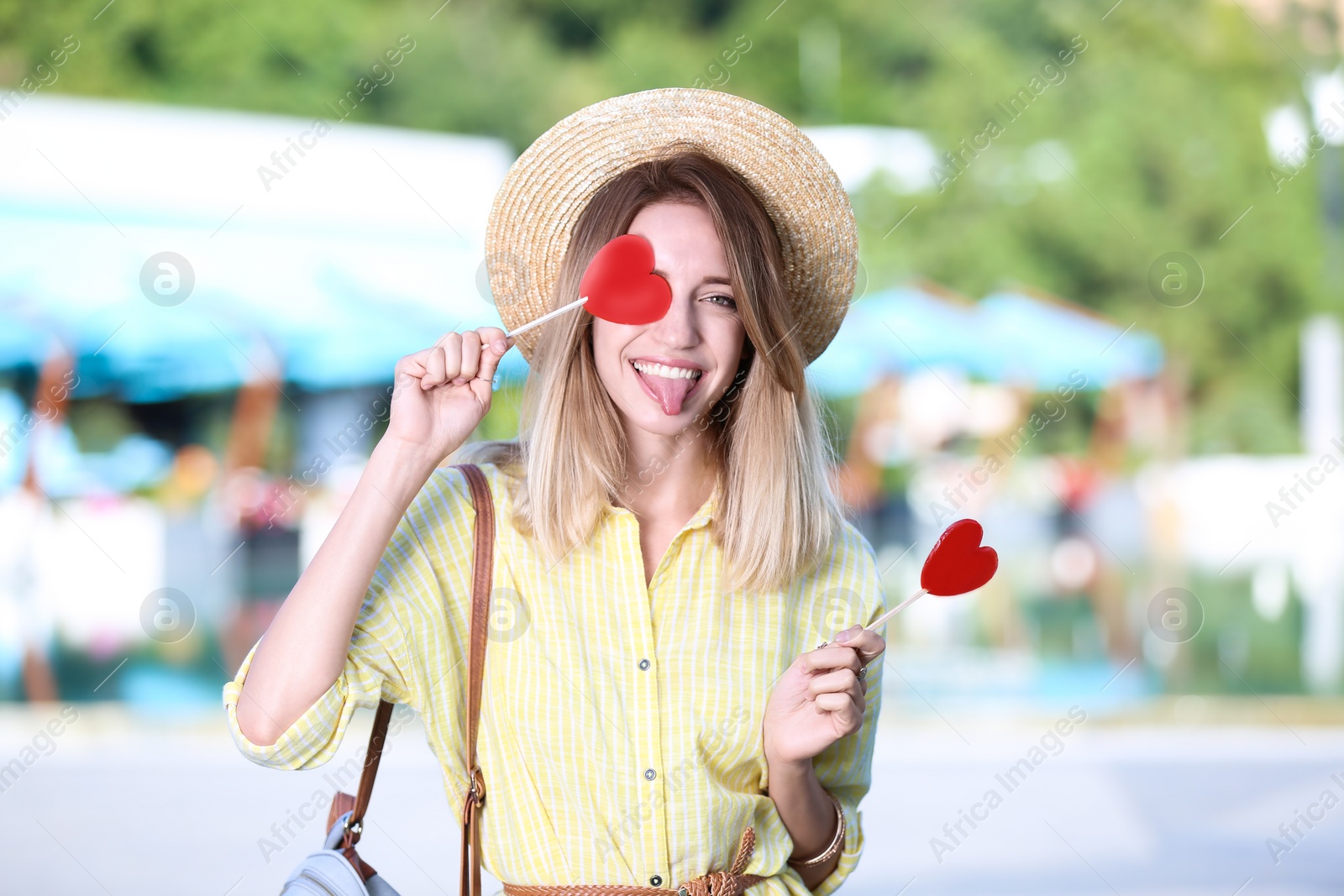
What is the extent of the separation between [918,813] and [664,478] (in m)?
3.75

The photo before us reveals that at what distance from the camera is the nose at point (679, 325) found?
6.15 feet

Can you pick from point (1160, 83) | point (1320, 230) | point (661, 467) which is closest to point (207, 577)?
point (661, 467)

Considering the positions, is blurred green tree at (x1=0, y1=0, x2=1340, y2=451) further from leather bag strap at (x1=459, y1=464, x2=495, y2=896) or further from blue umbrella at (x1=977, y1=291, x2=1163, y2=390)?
leather bag strap at (x1=459, y1=464, x2=495, y2=896)

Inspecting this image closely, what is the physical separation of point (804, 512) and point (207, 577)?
7.53 metres

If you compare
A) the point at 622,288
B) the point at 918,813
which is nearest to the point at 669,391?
the point at 622,288

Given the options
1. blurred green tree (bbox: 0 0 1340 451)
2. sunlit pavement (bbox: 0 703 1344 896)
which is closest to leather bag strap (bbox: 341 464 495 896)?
sunlit pavement (bbox: 0 703 1344 896)

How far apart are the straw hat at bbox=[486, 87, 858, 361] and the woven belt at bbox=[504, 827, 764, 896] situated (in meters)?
0.82

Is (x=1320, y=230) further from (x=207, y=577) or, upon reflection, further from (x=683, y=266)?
(x=683, y=266)

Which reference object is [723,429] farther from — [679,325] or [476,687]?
[476,687]

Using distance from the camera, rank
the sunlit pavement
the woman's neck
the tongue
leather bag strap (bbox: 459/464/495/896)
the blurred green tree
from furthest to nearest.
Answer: the blurred green tree, the sunlit pavement, the woman's neck, the tongue, leather bag strap (bbox: 459/464/495/896)

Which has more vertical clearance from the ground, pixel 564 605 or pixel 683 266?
pixel 683 266

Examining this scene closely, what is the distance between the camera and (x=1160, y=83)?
51.9 ft

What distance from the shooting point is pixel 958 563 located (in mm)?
1916

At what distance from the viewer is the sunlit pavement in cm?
471
